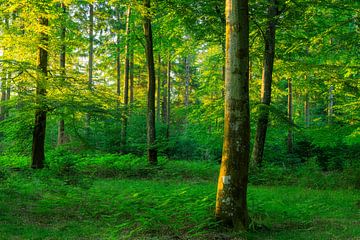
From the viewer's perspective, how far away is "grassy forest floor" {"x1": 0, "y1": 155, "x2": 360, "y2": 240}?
20.6 feet

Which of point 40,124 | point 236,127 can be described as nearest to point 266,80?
point 236,127

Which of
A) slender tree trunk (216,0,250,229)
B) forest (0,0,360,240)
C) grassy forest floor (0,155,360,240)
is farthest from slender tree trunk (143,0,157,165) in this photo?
slender tree trunk (216,0,250,229)

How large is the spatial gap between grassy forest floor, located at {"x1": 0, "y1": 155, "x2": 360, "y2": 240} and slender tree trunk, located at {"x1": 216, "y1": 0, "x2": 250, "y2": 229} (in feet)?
1.18

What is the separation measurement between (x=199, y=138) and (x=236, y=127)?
12065 mm

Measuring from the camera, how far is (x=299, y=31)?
15977 millimetres

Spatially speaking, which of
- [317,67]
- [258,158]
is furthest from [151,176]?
[317,67]

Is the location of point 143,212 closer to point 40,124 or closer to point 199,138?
point 40,124

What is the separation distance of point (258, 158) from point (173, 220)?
832 cm

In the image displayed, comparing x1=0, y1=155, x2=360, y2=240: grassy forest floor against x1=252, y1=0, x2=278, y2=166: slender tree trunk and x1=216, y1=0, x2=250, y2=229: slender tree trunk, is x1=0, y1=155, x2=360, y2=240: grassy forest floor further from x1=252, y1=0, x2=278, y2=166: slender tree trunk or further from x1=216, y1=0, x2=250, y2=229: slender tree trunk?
x1=252, y1=0, x2=278, y2=166: slender tree trunk

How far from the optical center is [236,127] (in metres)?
6.25

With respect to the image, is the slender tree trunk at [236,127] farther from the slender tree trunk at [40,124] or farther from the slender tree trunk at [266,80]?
the slender tree trunk at [40,124]

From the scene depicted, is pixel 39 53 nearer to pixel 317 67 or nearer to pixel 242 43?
pixel 242 43

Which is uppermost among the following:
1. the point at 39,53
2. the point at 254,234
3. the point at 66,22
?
the point at 66,22

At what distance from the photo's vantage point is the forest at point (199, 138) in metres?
6.35
